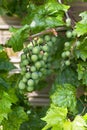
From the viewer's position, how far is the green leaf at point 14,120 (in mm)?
1326

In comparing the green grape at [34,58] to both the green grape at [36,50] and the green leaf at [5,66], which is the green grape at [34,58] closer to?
the green grape at [36,50]

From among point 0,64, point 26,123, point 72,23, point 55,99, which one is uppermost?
point 72,23

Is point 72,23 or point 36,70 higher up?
point 72,23

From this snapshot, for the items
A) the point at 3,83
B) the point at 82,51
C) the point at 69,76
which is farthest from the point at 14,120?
the point at 82,51

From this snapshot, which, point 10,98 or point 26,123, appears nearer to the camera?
point 10,98

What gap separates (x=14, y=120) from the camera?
4.38ft

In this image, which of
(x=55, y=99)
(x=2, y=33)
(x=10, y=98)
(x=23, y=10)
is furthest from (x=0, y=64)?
(x=2, y=33)

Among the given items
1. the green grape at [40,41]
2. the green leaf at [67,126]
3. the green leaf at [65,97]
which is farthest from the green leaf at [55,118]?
the green grape at [40,41]

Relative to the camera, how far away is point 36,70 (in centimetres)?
124

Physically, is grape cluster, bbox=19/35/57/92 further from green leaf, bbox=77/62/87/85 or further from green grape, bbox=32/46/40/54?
green leaf, bbox=77/62/87/85

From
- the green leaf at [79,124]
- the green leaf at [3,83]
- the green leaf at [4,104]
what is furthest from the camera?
the green leaf at [3,83]

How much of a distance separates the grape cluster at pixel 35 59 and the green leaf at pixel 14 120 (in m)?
0.13

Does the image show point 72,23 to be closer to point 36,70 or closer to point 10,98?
point 36,70

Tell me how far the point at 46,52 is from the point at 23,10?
0.47 meters
